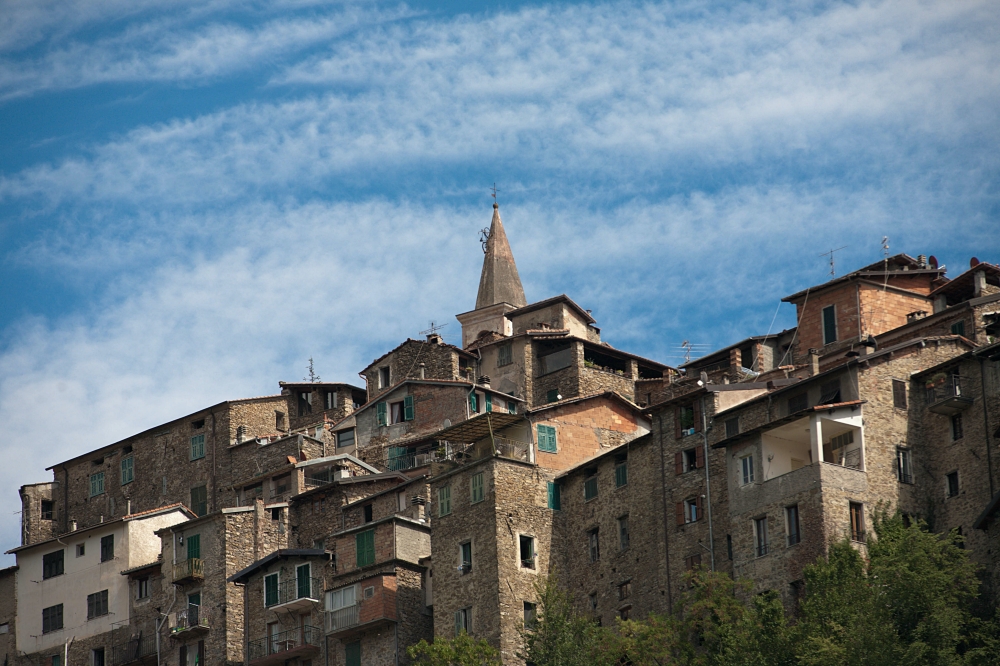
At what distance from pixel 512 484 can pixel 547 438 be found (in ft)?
11.7

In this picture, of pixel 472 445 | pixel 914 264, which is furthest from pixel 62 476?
pixel 914 264

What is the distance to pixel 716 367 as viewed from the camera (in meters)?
83.4

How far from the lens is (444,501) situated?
69.8 meters

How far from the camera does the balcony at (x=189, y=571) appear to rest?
77312 millimetres

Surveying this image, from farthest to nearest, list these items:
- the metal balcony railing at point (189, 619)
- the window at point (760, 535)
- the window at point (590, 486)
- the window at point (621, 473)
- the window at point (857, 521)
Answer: the metal balcony railing at point (189, 619), the window at point (590, 486), the window at point (621, 473), the window at point (760, 535), the window at point (857, 521)

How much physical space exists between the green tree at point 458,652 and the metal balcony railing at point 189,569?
17.9 meters

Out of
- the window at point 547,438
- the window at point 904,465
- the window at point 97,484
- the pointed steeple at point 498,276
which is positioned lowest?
the window at point 904,465

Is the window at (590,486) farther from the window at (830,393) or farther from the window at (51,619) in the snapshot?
the window at (51,619)

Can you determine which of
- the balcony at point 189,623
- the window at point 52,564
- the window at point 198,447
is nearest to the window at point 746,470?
the balcony at point 189,623

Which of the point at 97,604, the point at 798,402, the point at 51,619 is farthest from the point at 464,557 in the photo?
the point at 51,619

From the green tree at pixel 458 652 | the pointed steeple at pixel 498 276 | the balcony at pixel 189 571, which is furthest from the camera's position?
the pointed steeple at pixel 498 276

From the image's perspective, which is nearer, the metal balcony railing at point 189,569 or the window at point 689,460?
the window at point 689,460

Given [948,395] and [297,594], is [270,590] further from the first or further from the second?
[948,395]

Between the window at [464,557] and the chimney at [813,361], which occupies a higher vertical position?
the chimney at [813,361]
